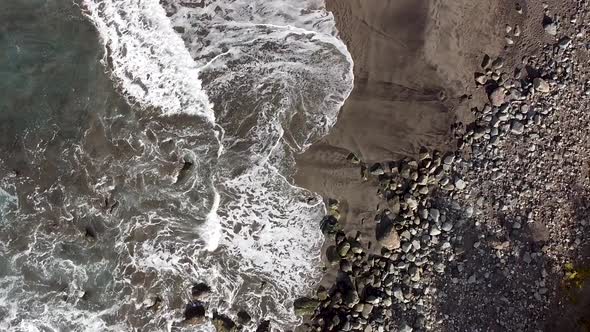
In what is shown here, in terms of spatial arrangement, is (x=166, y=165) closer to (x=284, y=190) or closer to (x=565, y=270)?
(x=284, y=190)

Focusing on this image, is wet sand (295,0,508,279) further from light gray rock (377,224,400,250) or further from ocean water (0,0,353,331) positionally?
ocean water (0,0,353,331)

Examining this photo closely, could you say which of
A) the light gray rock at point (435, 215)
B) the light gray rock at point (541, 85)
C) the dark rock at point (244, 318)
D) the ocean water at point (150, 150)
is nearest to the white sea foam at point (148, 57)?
the ocean water at point (150, 150)

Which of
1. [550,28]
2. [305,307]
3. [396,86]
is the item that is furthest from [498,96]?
[305,307]

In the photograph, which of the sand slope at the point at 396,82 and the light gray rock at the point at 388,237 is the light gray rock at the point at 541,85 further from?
the light gray rock at the point at 388,237

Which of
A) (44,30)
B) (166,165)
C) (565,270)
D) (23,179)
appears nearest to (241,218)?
(166,165)

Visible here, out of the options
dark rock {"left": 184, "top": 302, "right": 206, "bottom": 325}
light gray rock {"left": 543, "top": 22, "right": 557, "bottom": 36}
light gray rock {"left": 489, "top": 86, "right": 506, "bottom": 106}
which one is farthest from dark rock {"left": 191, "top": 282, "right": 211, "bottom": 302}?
light gray rock {"left": 543, "top": 22, "right": 557, "bottom": 36}
